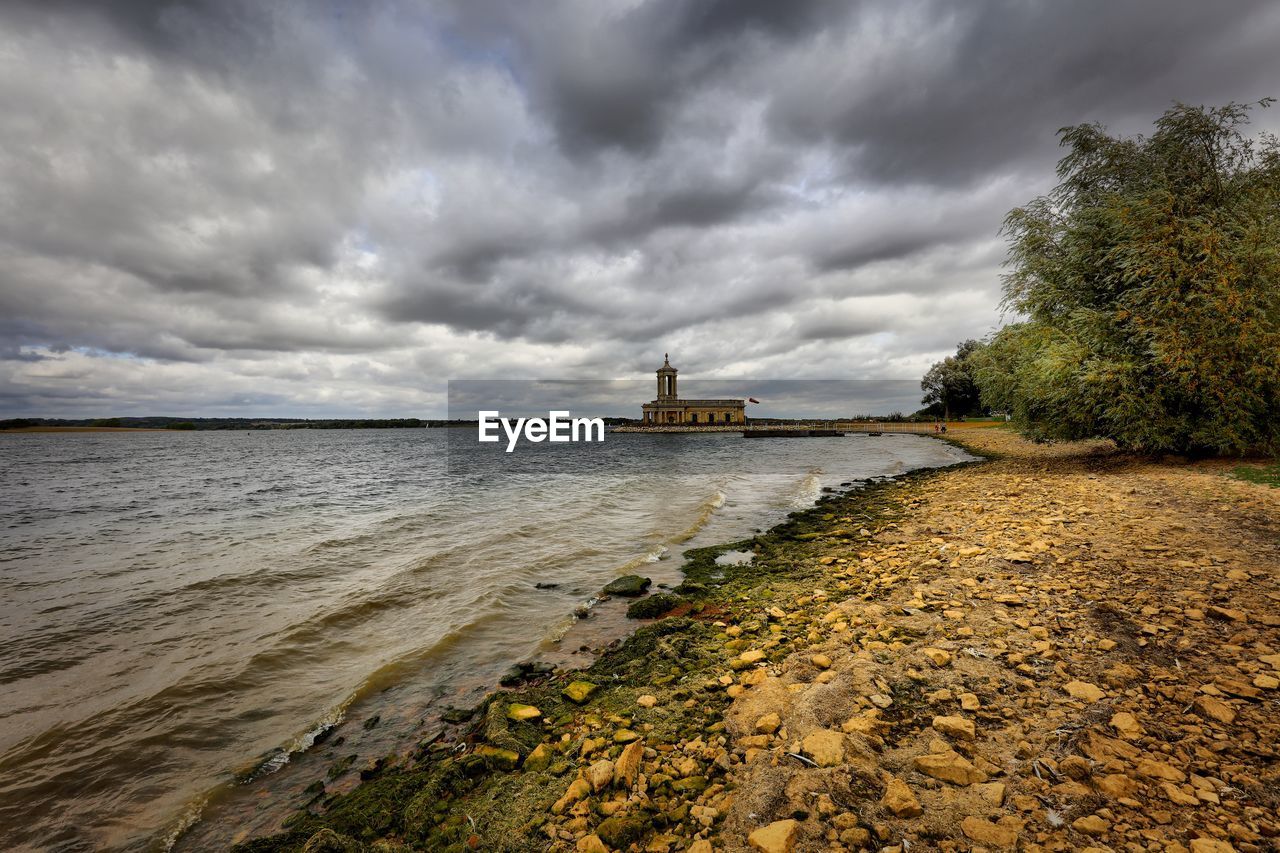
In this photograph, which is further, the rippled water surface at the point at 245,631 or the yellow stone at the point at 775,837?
the rippled water surface at the point at 245,631

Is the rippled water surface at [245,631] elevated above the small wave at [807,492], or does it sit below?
below

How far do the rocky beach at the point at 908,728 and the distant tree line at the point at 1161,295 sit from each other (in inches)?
398

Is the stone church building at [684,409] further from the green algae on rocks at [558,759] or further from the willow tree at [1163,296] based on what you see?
the green algae on rocks at [558,759]

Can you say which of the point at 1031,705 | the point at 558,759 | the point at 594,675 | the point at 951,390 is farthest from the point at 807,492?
the point at 951,390

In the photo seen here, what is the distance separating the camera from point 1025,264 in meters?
21.2

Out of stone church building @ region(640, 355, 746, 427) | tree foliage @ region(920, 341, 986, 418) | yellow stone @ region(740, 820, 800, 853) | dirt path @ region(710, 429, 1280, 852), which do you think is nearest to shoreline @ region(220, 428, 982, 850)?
dirt path @ region(710, 429, 1280, 852)

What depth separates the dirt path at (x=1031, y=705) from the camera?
325 centimetres

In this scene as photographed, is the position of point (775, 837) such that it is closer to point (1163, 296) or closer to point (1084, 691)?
point (1084, 691)

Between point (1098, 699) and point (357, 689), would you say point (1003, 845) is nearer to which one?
point (1098, 699)

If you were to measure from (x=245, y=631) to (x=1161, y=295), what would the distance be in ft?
A: 89.6

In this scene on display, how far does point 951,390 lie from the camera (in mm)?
90438

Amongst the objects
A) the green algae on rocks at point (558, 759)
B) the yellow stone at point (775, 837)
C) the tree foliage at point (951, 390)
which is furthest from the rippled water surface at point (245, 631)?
the tree foliage at point (951, 390)

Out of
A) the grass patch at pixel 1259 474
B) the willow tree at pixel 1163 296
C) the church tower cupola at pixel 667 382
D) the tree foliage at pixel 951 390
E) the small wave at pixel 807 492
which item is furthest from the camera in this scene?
the church tower cupola at pixel 667 382

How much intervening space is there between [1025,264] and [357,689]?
2748 cm
